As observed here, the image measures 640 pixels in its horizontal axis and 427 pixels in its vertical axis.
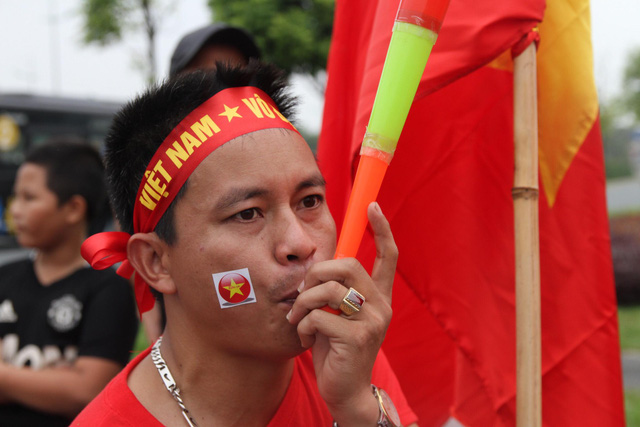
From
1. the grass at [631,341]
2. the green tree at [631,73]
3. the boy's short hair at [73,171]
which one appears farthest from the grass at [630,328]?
the green tree at [631,73]

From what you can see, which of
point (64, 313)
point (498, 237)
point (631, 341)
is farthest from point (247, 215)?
point (631, 341)

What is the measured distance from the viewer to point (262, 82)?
6.12 feet

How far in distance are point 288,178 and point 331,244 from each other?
207 millimetres

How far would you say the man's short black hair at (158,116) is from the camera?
1.73 meters

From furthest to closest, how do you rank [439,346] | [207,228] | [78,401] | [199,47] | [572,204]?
[199,47] → [78,401] → [439,346] → [572,204] → [207,228]

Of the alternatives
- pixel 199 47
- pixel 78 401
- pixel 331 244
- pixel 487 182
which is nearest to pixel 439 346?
pixel 487 182

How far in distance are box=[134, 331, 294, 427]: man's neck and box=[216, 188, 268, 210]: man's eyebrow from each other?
1.31ft

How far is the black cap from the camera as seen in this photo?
122 inches

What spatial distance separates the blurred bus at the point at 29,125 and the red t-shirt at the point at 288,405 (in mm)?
11430

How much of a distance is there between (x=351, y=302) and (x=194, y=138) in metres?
0.61

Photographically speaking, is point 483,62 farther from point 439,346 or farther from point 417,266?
point 439,346

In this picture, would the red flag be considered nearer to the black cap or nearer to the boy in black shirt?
the black cap

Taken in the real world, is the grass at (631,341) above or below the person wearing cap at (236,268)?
below

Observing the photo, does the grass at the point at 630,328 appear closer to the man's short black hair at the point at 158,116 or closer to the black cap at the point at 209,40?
the black cap at the point at 209,40
